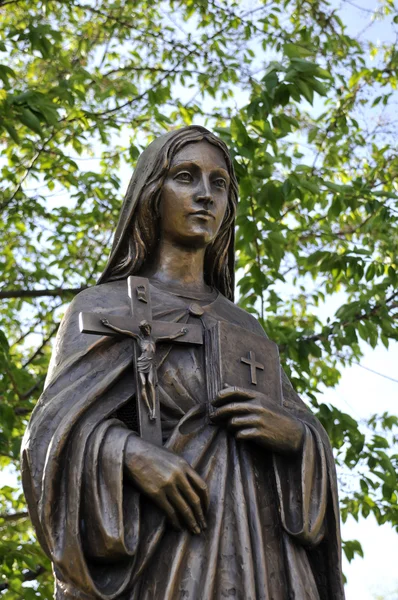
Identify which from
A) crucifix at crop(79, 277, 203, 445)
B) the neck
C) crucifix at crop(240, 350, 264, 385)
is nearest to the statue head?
crucifix at crop(79, 277, 203, 445)

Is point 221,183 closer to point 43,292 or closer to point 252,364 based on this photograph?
point 252,364

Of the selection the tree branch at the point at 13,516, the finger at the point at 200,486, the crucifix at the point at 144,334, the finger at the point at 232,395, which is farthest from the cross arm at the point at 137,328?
the tree branch at the point at 13,516

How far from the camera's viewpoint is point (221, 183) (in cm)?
586

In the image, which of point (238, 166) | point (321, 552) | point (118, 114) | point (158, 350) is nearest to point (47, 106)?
point (238, 166)

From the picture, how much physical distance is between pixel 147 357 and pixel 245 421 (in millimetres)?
510

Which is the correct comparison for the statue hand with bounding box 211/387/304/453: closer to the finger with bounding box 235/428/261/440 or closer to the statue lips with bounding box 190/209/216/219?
the finger with bounding box 235/428/261/440

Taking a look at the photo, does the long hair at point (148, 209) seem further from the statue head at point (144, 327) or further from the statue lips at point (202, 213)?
the statue head at point (144, 327)

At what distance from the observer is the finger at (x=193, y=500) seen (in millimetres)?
4699

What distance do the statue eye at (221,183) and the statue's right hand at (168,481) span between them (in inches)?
63.1

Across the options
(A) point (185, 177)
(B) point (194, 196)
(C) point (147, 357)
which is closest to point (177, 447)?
(C) point (147, 357)

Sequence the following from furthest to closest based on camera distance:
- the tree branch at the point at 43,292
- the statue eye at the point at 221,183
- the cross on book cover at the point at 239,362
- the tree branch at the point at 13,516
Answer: the tree branch at the point at 43,292 < the tree branch at the point at 13,516 < the statue eye at the point at 221,183 < the cross on book cover at the point at 239,362

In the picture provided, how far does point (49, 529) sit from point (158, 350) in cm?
101

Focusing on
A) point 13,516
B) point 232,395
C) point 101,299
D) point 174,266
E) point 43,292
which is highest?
point 43,292

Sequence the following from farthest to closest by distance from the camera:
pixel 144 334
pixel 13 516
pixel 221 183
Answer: pixel 13 516 → pixel 221 183 → pixel 144 334
